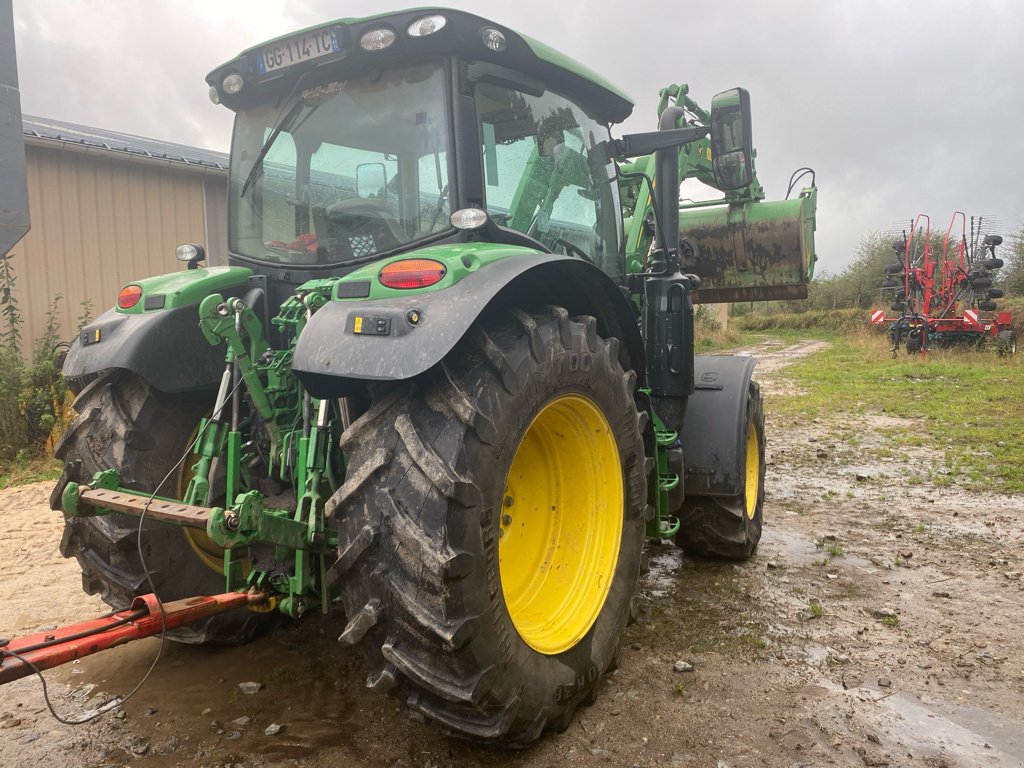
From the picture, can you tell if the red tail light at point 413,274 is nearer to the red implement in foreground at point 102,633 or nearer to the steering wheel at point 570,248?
the red implement in foreground at point 102,633

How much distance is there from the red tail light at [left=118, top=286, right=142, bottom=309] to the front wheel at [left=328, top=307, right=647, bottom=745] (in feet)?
4.89

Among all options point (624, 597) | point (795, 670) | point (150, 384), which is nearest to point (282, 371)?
point (150, 384)

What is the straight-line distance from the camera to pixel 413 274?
228 centimetres

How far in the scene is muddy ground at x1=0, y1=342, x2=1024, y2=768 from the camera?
2480mm

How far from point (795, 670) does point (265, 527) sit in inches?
86.4

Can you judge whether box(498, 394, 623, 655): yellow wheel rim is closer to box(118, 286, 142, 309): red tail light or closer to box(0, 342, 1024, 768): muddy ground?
box(0, 342, 1024, 768): muddy ground

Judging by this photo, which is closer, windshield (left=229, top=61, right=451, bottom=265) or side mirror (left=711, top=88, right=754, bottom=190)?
windshield (left=229, top=61, right=451, bottom=265)

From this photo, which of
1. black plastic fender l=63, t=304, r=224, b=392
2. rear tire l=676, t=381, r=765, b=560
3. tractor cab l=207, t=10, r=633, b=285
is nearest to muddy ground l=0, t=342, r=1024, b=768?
rear tire l=676, t=381, r=765, b=560

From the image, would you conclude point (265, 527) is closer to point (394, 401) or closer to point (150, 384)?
point (394, 401)

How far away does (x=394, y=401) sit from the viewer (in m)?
2.18

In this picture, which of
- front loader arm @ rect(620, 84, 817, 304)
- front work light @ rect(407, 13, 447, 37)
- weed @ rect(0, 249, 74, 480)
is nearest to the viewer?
front work light @ rect(407, 13, 447, 37)

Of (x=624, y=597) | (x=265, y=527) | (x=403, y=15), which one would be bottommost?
(x=624, y=597)

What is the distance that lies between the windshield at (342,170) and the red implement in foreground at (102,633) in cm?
139

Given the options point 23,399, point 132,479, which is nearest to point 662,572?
point 132,479
